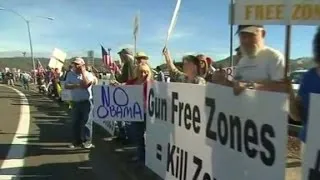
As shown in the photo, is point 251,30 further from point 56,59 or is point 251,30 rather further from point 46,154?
point 56,59

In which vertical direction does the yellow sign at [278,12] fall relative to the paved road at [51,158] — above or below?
A: above

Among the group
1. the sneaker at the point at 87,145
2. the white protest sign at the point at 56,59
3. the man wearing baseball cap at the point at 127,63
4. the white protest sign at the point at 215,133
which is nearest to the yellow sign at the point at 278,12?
the white protest sign at the point at 215,133

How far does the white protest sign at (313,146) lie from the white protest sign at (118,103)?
541 centimetres

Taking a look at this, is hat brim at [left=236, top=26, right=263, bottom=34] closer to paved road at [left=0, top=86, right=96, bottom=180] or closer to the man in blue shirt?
paved road at [left=0, top=86, right=96, bottom=180]

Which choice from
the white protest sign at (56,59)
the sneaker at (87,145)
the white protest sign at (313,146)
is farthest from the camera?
the white protest sign at (56,59)

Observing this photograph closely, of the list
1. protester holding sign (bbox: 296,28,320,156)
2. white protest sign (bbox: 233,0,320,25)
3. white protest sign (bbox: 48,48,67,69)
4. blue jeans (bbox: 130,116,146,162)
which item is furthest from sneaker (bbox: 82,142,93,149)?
white protest sign (bbox: 48,48,67,69)

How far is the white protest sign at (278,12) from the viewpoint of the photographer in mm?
3820

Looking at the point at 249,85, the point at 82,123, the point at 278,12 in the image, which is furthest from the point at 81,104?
the point at 278,12

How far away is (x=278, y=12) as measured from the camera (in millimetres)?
3928

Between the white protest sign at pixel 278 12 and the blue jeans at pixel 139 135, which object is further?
the blue jeans at pixel 139 135

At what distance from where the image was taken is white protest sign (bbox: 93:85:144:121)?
878cm

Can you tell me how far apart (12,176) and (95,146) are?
2849 mm

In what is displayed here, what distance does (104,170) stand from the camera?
8047mm

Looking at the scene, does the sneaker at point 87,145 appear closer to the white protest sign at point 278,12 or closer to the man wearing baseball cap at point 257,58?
the man wearing baseball cap at point 257,58
